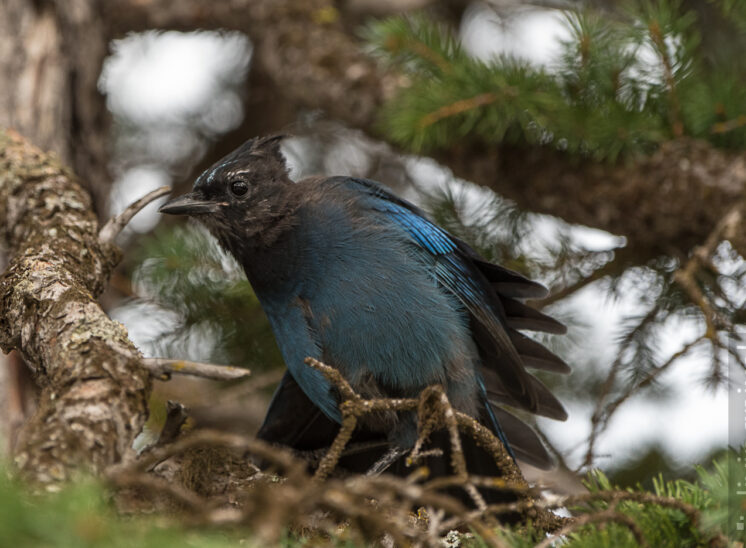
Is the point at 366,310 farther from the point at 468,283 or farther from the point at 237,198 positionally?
the point at 237,198

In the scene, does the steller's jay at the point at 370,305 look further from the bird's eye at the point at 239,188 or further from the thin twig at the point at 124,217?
the thin twig at the point at 124,217

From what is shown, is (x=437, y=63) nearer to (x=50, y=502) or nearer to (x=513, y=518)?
(x=513, y=518)

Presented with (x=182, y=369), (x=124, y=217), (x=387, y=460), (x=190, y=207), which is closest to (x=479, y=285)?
(x=387, y=460)

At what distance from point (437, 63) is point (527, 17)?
81.6 inches

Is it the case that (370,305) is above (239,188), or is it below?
below

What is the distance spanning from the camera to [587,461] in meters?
2.93

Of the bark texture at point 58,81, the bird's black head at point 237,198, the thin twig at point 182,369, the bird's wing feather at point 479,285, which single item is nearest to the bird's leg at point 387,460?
the bird's wing feather at point 479,285

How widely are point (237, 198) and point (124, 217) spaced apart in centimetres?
50

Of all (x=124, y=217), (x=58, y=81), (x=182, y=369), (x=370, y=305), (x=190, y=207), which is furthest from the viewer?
(x=58, y=81)

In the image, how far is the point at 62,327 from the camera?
6.80 feet

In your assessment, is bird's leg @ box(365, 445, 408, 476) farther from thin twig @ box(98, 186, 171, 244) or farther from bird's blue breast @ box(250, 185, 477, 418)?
thin twig @ box(98, 186, 171, 244)

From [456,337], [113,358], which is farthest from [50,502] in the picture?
[456,337]

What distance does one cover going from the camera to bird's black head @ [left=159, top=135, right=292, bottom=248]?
123 inches

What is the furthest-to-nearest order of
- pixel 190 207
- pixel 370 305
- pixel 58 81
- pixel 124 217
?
pixel 58 81 → pixel 190 207 → pixel 370 305 → pixel 124 217
